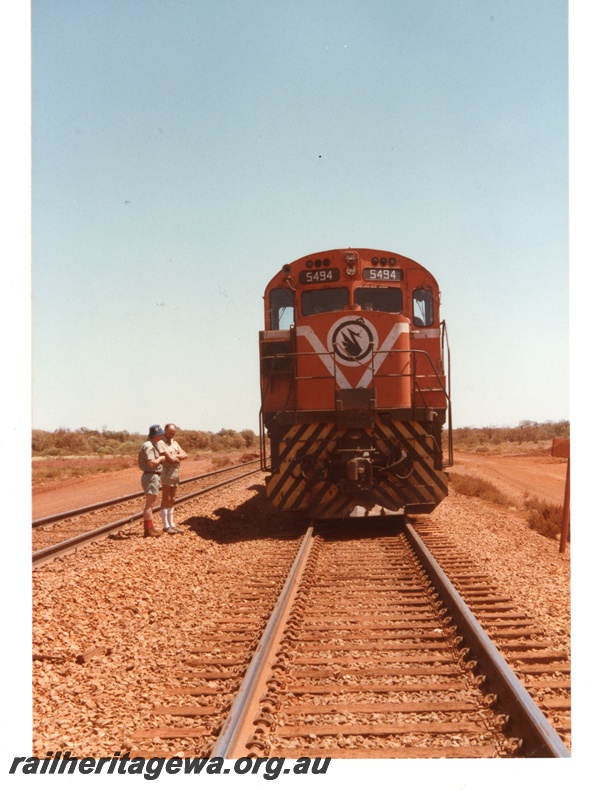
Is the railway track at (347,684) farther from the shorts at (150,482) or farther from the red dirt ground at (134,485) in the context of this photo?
the red dirt ground at (134,485)

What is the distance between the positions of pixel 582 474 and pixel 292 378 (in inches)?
259

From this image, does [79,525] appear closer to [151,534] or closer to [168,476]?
[151,534]

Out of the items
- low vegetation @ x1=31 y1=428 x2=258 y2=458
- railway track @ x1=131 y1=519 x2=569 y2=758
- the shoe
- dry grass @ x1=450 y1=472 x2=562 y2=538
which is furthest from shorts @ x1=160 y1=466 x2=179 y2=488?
low vegetation @ x1=31 y1=428 x2=258 y2=458

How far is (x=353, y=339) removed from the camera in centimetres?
979

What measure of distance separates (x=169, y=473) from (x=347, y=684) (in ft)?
20.4

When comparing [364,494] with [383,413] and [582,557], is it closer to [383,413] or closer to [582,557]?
[383,413]

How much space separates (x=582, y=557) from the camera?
11.9 feet

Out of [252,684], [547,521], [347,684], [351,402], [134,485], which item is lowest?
[134,485]

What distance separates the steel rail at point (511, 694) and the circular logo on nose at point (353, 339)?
4.87 meters

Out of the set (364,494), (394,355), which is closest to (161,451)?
(364,494)

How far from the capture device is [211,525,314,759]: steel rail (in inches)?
125

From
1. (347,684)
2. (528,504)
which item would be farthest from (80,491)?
(347,684)

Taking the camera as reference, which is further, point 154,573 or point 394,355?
point 394,355

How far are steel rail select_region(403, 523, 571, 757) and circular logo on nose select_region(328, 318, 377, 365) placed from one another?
4.87 m
